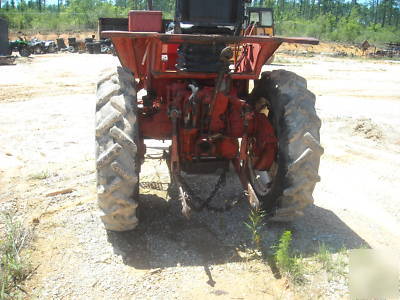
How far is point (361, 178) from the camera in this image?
5.97 m

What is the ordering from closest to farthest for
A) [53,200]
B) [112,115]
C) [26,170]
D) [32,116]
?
1. [112,115]
2. [53,200]
3. [26,170]
4. [32,116]

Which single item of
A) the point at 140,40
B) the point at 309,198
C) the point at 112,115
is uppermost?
the point at 140,40

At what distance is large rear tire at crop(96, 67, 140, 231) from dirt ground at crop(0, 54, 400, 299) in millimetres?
370

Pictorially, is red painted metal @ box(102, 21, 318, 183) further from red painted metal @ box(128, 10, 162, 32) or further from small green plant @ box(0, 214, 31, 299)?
small green plant @ box(0, 214, 31, 299)

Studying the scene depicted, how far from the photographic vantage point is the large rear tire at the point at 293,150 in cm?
387

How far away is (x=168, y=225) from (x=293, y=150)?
136cm

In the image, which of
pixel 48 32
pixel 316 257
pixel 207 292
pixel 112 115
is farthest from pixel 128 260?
pixel 48 32

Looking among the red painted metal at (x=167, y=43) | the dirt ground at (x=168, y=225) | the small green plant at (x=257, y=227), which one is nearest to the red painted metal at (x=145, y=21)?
the red painted metal at (x=167, y=43)

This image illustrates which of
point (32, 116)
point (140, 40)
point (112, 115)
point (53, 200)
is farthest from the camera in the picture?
point (32, 116)

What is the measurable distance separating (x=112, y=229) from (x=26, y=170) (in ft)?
8.23

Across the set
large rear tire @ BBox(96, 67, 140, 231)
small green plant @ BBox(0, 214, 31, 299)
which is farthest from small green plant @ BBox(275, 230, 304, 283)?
small green plant @ BBox(0, 214, 31, 299)

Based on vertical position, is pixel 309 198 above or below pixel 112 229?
above

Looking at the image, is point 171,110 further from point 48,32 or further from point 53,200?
point 48,32

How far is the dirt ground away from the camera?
3.37 m
